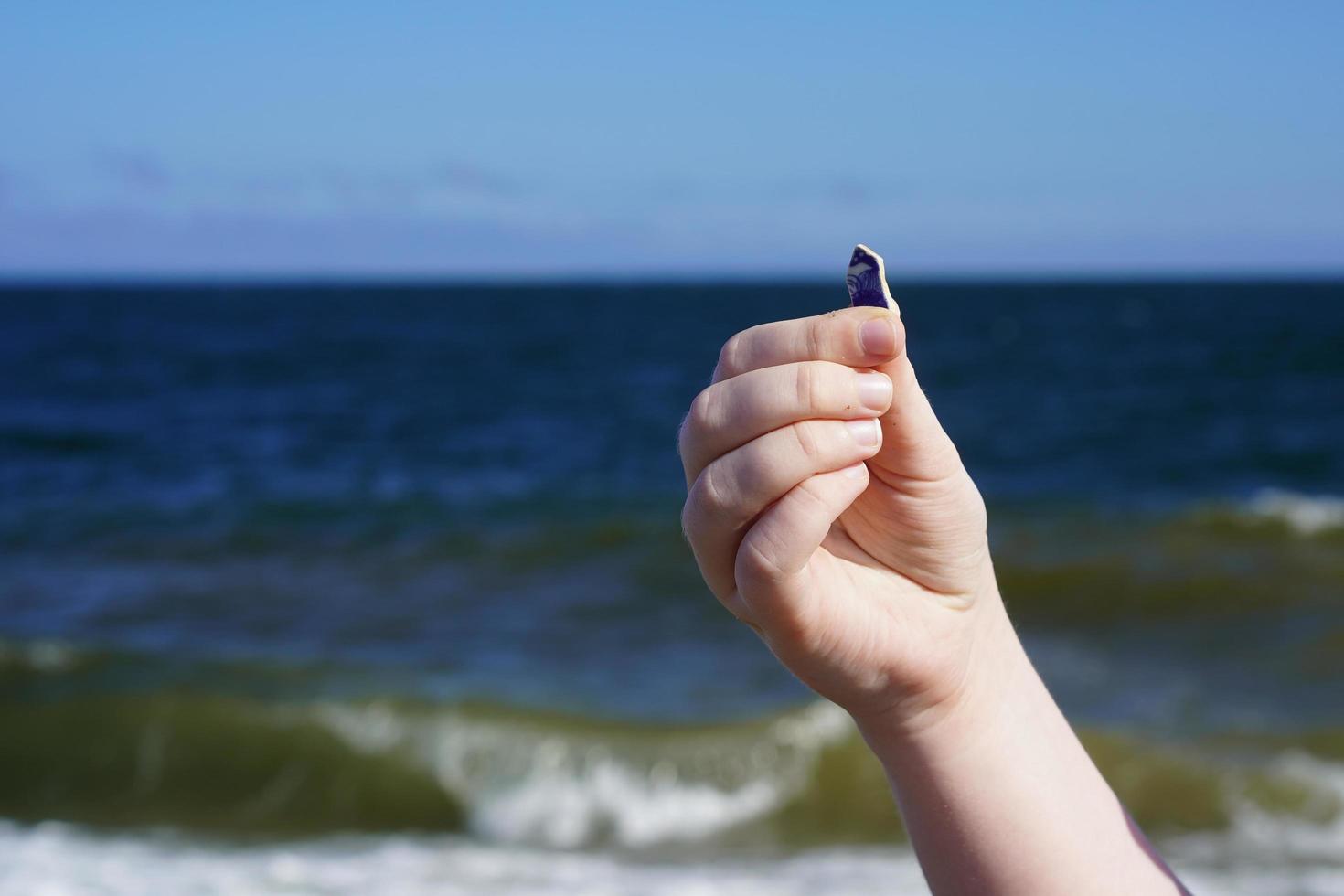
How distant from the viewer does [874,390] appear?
1.19 m

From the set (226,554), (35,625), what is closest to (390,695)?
(35,625)

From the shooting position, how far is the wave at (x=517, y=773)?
5.28 m

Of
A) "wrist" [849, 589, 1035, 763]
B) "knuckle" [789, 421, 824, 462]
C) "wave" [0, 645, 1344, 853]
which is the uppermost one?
"knuckle" [789, 421, 824, 462]

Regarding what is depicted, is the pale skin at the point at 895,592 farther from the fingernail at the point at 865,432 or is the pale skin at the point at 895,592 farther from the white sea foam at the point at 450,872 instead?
the white sea foam at the point at 450,872

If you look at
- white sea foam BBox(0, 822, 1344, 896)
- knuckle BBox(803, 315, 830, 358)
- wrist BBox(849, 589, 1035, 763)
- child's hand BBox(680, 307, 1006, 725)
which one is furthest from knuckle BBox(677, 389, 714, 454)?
white sea foam BBox(0, 822, 1344, 896)

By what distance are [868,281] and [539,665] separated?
6.13 m

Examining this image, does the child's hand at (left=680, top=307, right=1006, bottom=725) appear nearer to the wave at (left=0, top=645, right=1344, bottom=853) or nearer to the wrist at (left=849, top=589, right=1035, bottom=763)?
the wrist at (left=849, top=589, right=1035, bottom=763)

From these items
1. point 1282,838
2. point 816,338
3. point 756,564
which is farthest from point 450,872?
point 816,338

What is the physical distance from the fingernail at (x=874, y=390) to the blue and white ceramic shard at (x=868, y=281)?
87mm

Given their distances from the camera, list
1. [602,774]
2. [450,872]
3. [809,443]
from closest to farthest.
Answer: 1. [809,443]
2. [450,872]
3. [602,774]

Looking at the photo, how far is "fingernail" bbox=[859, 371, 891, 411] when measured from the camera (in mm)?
1186

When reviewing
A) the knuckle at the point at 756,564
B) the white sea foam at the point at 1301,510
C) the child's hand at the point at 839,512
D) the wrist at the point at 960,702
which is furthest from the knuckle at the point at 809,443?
the white sea foam at the point at 1301,510

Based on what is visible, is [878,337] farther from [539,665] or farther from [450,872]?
[539,665]

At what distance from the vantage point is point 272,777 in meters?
5.84
